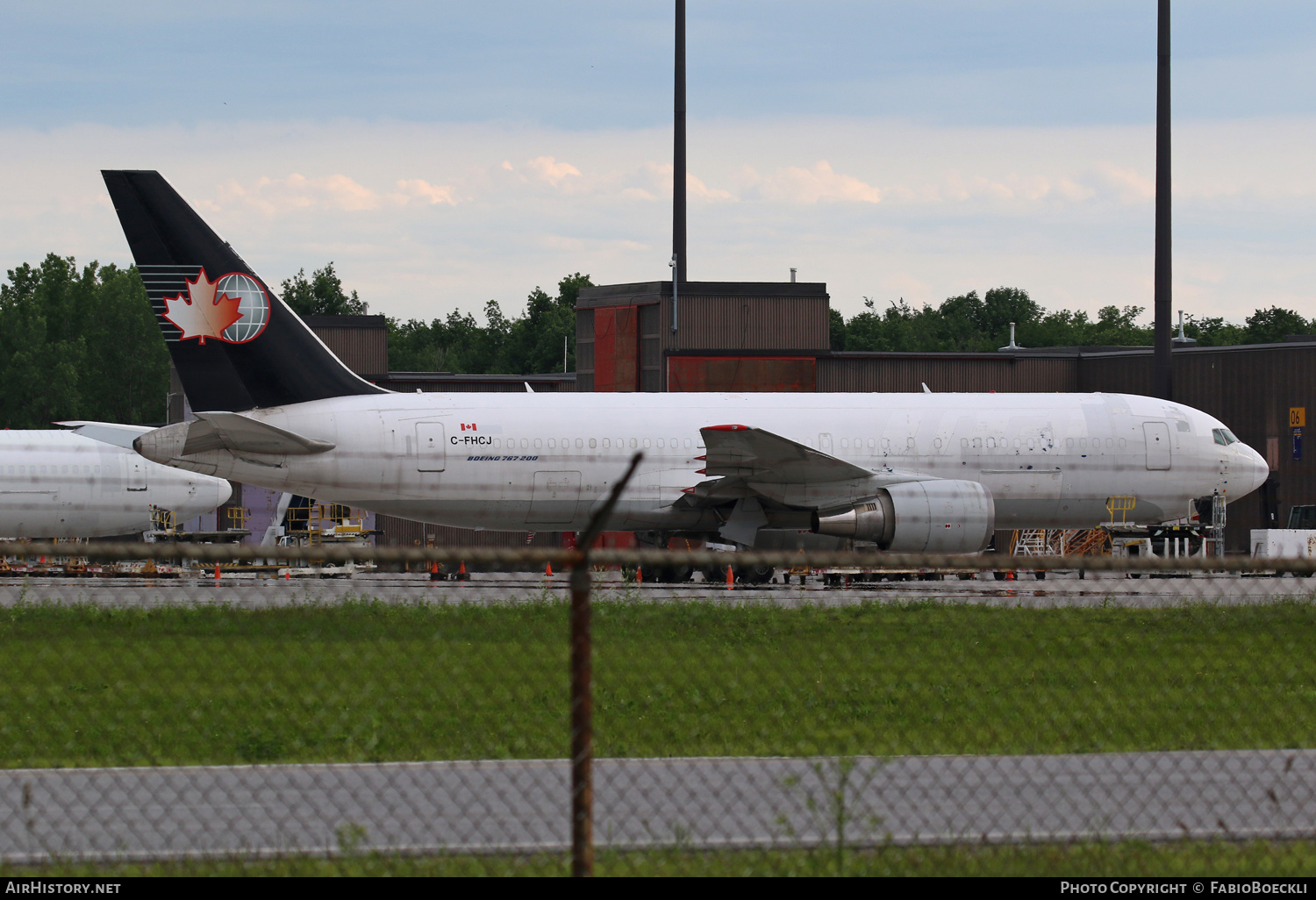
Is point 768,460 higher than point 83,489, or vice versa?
point 768,460

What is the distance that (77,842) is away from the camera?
7535 mm

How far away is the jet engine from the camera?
88.8ft

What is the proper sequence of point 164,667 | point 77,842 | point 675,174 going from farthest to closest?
1. point 675,174
2. point 164,667
3. point 77,842

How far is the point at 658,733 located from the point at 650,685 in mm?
2244

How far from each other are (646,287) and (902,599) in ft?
75.6

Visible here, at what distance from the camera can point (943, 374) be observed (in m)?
44.7

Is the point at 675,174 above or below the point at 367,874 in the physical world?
above

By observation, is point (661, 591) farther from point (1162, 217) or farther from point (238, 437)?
point (1162, 217)

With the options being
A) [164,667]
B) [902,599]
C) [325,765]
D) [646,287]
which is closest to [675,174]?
[646,287]

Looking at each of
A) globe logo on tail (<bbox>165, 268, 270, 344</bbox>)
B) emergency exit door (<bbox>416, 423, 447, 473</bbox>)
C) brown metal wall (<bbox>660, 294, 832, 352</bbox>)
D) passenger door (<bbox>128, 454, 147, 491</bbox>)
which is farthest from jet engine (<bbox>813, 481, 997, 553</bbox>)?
passenger door (<bbox>128, 454, 147, 491</bbox>)

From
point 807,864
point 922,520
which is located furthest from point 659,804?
point 922,520

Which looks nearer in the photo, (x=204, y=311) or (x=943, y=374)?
(x=204, y=311)

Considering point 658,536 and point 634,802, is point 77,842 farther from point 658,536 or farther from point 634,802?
point 658,536

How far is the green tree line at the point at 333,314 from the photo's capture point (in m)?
101
